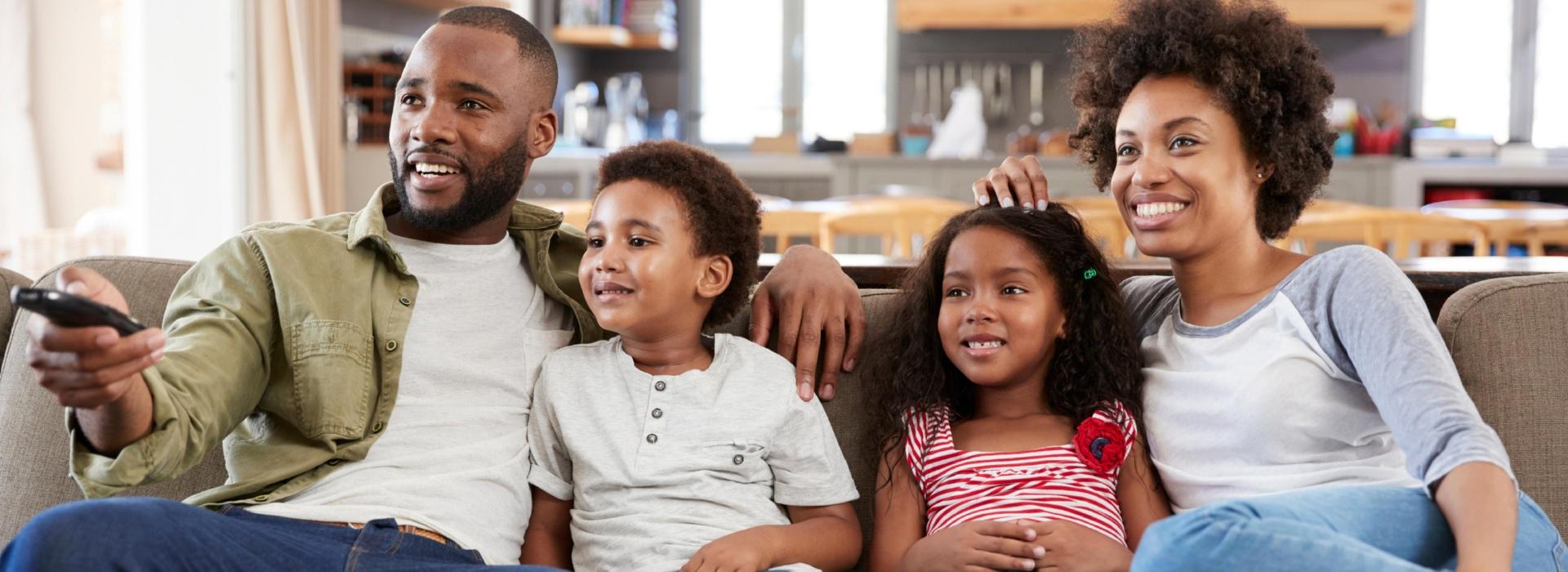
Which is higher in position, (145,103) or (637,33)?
(637,33)

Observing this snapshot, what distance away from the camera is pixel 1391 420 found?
4.10 feet

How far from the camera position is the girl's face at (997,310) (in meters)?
1.50

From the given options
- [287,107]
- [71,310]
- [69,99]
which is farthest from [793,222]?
[69,99]

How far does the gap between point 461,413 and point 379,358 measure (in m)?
0.11

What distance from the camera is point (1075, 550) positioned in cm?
140

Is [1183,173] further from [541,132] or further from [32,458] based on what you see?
[32,458]

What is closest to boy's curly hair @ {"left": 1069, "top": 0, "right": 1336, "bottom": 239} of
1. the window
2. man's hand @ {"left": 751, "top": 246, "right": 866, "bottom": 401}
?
man's hand @ {"left": 751, "top": 246, "right": 866, "bottom": 401}

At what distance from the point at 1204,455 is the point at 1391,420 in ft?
0.73

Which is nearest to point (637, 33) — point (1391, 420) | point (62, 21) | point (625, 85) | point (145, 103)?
point (625, 85)

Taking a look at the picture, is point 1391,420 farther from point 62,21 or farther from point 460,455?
point 62,21

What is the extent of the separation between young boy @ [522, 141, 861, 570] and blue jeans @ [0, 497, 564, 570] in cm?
16

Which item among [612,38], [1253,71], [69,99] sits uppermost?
[612,38]

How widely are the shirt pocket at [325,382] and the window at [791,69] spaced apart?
5551 millimetres

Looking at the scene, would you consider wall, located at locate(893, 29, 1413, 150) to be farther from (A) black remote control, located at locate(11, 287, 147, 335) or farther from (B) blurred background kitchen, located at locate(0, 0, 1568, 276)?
(A) black remote control, located at locate(11, 287, 147, 335)
